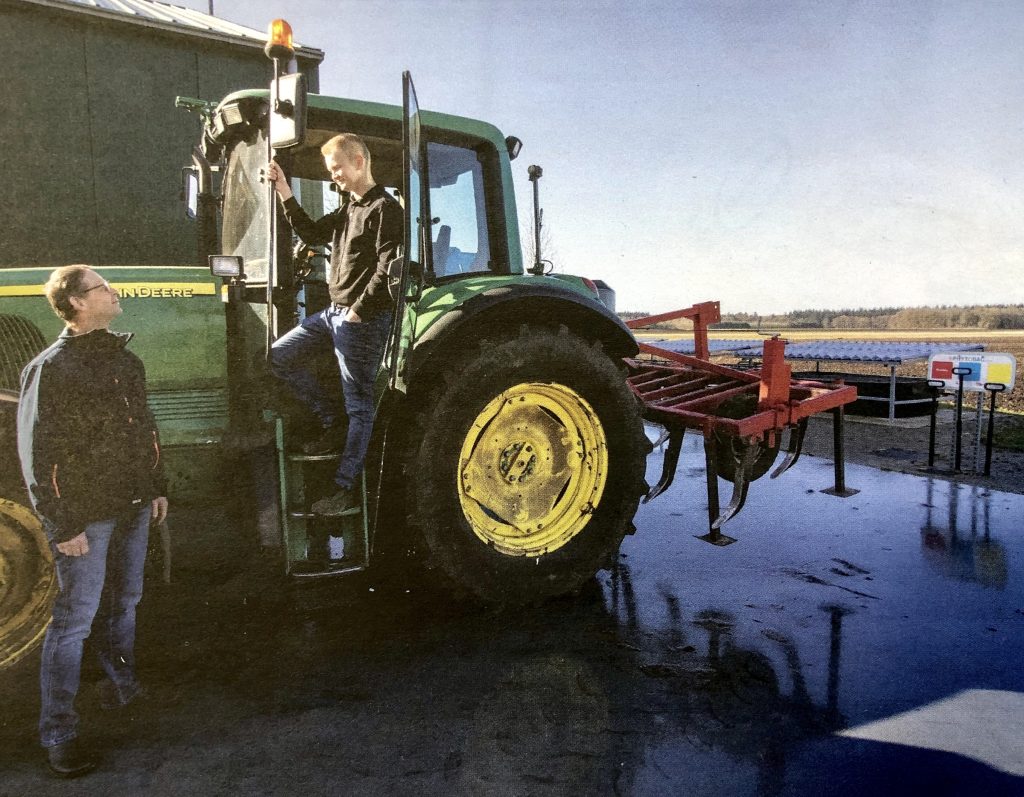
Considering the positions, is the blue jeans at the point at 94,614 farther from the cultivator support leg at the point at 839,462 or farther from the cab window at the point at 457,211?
the cultivator support leg at the point at 839,462

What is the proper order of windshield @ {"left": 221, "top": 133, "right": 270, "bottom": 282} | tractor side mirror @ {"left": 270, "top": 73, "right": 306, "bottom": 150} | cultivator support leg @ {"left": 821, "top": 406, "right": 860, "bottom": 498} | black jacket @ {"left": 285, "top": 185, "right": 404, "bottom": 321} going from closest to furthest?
1. tractor side mirror @ {"left": 270, "top": 73, "right": 306, "bottom": 150}
2. black jacket @ {"left": 285, "top": 185, "right": 404, "bottom": 321}
3. windshield @ {"left": 221, "top": 133, "right": 270, "bottom": 282}
4. cultivator support leg @ {"left": 821, "top": 406, "right": 860, "bottom": 498}

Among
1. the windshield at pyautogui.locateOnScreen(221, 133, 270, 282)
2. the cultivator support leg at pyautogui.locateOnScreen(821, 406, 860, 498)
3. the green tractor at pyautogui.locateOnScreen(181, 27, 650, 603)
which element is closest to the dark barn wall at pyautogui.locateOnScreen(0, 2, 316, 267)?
the green tractor at pyautogui.locateOnScreen(181, 27, 650, 603)

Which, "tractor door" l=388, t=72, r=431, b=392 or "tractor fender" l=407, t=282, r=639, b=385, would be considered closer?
"tractor door" l=388, t=72, r=431, b=392

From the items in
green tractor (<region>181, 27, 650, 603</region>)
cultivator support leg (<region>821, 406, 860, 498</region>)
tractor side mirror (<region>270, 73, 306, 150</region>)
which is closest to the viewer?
tractor side mirror (<region>270, 73, 306, 150</region>)

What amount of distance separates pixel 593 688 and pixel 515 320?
5.20ft

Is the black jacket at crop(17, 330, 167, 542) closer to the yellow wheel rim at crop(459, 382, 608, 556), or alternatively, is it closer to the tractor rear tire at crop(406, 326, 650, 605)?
the tractor rear tire at crop(406, 326, 650, 605)

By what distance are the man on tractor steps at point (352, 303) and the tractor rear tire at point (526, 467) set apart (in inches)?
10.6

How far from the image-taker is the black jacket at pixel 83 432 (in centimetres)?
203

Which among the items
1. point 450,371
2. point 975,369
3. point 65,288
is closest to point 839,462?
point 975,369

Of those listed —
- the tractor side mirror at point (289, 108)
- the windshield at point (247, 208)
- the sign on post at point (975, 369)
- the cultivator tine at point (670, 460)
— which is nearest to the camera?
the tractor side mirror at point (289, 108)

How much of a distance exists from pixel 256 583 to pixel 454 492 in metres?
1.30

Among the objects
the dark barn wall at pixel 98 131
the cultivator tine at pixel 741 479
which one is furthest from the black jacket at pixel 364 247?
the dark barn wall at pixel 98 131

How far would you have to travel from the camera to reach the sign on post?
5.68m

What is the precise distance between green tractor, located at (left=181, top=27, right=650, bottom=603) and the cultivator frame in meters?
0.60
